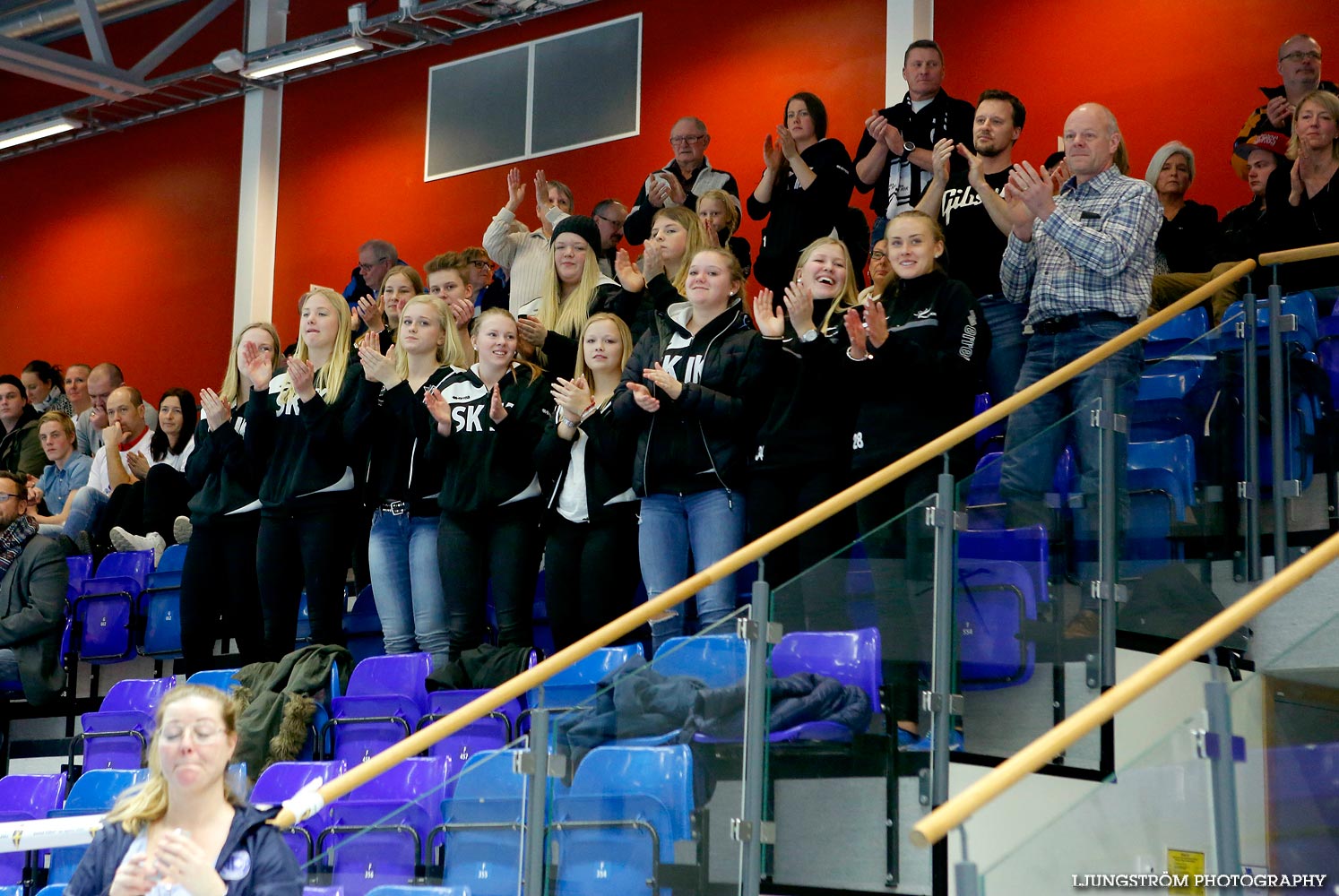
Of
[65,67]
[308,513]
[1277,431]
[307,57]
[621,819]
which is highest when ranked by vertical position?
[307,57]

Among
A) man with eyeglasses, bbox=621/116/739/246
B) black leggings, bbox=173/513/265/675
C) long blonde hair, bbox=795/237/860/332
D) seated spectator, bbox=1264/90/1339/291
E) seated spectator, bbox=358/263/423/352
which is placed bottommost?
black leggings, bbox=173/513/265/675

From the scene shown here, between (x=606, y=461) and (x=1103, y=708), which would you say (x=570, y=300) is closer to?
(x=606, y=461)

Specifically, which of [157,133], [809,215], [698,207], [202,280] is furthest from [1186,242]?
[157,133]

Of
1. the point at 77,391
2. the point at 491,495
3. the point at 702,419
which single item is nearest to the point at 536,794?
the point at 702,419

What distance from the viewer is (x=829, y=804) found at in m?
3.78

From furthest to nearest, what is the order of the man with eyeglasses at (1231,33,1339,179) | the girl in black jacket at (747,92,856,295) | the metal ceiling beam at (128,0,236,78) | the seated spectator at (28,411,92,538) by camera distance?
the metal ceiling beam at (128,0,236,78), the seated spectator at (28,411,92,538), the girl in black jacket at (747,92,856,295), the man with eyeglasses at (1231,33,1339,179)

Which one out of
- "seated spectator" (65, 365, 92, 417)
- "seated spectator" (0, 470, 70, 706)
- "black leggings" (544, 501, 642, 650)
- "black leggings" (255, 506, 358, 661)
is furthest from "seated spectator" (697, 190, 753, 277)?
"seated spectator" (65, 365, 92, 417)

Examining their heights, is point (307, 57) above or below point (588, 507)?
above

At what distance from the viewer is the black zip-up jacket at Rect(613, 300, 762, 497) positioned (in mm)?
5211

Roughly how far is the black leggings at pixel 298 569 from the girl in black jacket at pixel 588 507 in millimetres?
914

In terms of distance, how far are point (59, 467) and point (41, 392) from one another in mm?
1529

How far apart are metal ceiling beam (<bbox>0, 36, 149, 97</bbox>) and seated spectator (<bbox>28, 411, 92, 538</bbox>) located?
2.47 meters

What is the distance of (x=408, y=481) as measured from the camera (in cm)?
591

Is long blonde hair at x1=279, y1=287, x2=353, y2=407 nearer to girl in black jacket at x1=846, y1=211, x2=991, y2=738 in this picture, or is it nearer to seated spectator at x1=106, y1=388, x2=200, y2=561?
seated spectator at x1=106, y1=388, x2=200, y2=561
